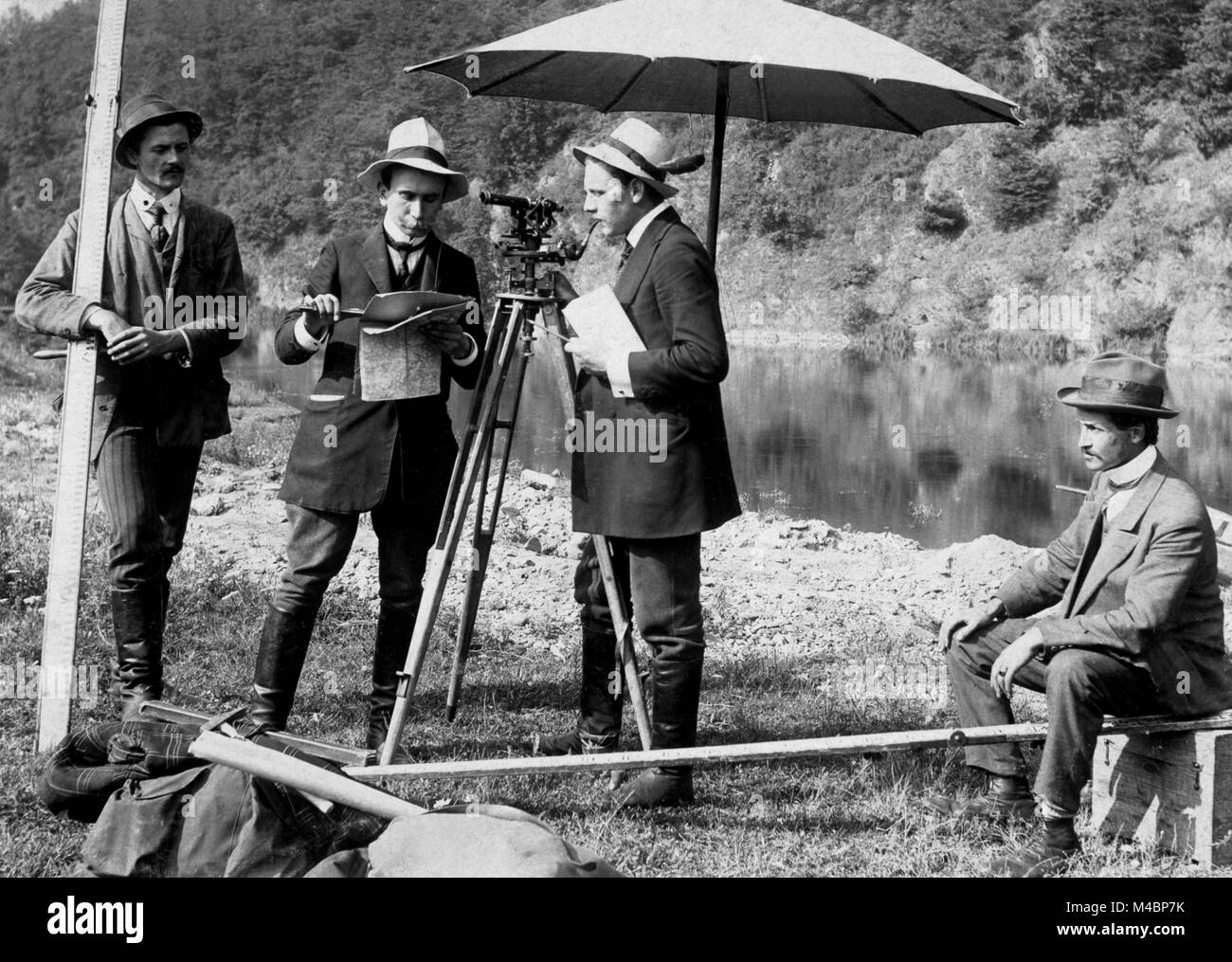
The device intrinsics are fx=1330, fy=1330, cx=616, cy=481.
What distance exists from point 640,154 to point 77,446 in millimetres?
1975

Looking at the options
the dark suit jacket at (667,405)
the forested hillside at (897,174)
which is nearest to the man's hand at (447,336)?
the dark suit jacket at (667,405)

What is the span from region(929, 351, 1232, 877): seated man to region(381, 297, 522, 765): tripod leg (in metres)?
1.65

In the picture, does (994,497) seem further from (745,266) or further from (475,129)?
(475,129)

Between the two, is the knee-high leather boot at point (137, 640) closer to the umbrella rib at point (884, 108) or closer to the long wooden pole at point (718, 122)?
the long wooden pole at point (718, 122)

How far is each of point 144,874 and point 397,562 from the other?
151 centimetres

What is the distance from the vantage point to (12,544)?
7094mm

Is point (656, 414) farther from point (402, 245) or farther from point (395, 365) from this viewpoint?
point (402, 245)

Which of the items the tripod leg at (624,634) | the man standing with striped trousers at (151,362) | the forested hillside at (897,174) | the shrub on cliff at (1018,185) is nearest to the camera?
the tripod leg at (624,634)

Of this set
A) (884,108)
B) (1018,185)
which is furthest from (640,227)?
(1018,185)

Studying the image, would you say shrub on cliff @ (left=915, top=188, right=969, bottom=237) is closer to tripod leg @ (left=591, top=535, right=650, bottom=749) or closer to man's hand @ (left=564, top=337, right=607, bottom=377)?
tripod leg @ (left=591, top=535, right=650, bottom=749)

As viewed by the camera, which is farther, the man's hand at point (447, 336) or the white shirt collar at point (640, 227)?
the man's hand at point (447, 336)

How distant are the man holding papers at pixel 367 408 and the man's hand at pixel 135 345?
1.44ft

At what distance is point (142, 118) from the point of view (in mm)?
4324

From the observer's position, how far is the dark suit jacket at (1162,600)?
142 inches
